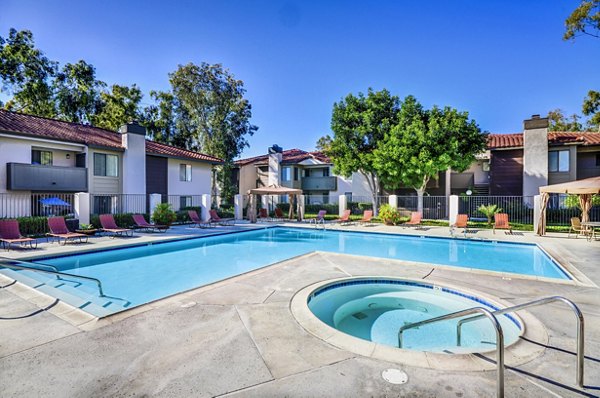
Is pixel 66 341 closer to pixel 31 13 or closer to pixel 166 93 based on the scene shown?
pixel 31 13

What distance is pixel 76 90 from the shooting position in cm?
3138

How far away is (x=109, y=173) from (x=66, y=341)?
20.1 meters

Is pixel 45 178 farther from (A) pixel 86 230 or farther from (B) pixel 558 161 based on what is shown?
(B) pixel 558 161

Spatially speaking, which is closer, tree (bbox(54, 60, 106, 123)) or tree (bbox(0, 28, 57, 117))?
tree (bbox(0, 28, 57, 117))

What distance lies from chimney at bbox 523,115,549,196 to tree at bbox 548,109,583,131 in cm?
1941

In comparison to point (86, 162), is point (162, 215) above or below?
below

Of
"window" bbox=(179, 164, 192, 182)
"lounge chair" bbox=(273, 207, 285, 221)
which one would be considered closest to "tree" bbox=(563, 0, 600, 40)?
"lounge chair" bbox=(273, 207, 285, 221)

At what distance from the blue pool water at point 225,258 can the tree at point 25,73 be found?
2720cm

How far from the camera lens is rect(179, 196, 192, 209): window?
25281mm

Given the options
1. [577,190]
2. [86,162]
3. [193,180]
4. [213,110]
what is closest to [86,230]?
[86,162]

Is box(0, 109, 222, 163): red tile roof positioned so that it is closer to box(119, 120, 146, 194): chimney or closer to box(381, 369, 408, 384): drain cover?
box(119, 120, 146, 194): chimney

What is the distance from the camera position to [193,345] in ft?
13.1

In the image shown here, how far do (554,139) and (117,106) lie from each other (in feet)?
132

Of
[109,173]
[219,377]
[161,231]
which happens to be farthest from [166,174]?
[219,377]
